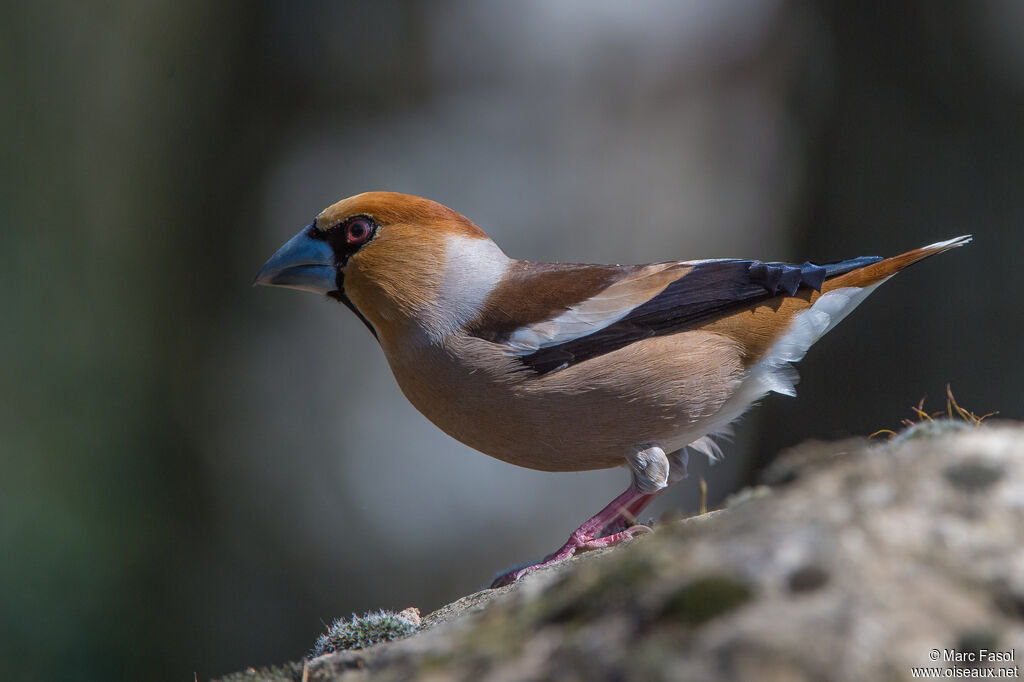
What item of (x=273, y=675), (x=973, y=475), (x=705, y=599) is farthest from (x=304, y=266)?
(x=973, y=475)

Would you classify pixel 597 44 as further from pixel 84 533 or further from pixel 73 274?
pixel 84 533

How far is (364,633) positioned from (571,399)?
1.48 m

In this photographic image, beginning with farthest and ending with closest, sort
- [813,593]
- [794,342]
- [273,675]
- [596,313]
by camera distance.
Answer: [794,342]
[596,313]
[273,675]
[813,593]

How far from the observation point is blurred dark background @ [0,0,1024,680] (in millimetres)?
9312

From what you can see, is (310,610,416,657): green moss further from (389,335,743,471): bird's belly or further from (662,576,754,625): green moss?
(662,576,754,625): green moss

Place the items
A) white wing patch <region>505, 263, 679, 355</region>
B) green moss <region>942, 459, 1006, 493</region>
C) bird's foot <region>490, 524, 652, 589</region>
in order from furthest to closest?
white wing patch <region>505, 263, 679, 355</region>, bird's foot <region>490, 524, 652, 589</region>, green moss <region>942, 459, 1006, 493</region>

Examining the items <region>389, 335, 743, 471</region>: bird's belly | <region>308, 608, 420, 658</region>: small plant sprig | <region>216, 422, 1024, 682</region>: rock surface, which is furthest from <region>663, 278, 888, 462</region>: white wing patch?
<region>216, 422, 1024, 682</region>: rock surface

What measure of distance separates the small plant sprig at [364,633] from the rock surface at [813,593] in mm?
1469

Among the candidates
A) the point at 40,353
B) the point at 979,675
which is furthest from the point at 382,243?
the point at 40,353

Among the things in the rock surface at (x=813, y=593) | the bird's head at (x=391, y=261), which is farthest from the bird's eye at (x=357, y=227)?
the rock surface at (x=813, y=593)

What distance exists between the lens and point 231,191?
11383 mm

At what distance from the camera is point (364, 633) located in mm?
3752

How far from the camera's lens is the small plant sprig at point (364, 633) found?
3707mm

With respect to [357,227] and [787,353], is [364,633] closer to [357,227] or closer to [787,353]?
[357,227]
